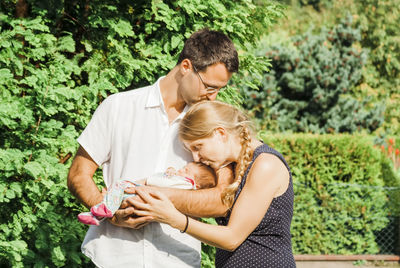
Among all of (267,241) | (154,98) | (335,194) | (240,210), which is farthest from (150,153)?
(335,194)

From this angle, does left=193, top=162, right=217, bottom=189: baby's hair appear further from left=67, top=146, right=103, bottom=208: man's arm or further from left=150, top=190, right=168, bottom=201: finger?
left=67, top=146, right=103, bottom=208: man's arm

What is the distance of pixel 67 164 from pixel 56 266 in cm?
75

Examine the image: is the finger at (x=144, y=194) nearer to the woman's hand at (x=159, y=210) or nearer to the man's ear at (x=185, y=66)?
the woman's hand at (x=159, y=210)

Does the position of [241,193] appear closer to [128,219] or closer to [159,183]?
[159,183]

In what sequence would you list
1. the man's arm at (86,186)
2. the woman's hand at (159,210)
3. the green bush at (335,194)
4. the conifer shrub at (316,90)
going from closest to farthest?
the woman's hand at (159,210) < the man's arm at (86,186) < the green bush at (335,194) < the conifer shrub at (316,90)

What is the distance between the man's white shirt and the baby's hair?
82 millimetres

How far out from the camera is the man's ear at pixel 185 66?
2.45 m

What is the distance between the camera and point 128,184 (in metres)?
2.15

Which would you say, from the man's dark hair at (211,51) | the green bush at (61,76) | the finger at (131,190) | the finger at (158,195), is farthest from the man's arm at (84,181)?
the green bush at (61,76)

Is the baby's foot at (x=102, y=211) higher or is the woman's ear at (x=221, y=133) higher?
the woman's ear at (x=221, y=133)

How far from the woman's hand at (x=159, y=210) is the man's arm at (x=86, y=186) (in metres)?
0.10

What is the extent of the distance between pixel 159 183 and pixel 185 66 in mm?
649

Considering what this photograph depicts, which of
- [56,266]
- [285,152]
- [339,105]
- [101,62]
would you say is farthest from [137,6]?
[339,105]

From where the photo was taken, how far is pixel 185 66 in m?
2.47
